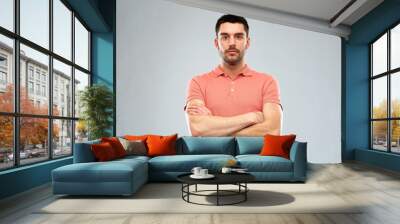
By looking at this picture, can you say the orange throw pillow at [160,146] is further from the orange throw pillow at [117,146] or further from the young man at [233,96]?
the young man at [233,96]

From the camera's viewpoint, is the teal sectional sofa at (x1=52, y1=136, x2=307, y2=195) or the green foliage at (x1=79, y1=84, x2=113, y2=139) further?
the green foliage at (x1=79, y1=84, x2=113, y2=139)

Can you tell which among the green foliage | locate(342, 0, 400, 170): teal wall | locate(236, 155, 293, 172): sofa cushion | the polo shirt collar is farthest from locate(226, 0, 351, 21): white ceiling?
locate(236, 155, 293, 172): sofa cushion

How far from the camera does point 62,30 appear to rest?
682 centimetres

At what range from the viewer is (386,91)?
831cm

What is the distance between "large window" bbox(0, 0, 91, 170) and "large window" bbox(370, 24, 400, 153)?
246 inches

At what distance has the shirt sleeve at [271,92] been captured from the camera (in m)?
8.02

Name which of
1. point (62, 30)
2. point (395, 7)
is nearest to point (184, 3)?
point (62, 30)

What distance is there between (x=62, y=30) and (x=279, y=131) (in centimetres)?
462

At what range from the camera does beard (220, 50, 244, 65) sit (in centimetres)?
Answer: 809

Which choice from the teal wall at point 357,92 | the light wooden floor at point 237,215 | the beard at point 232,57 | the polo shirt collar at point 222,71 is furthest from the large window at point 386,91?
the beard at point 232,57

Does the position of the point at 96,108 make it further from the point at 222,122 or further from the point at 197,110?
the point at 222,122

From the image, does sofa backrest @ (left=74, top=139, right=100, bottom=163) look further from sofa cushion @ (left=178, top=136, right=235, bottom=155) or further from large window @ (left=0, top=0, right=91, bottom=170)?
sofa cushion @ (left=178, top=136, right=235, bottom=155)

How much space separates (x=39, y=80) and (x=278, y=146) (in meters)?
3.90

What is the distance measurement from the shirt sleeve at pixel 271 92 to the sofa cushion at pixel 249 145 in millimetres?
1254
